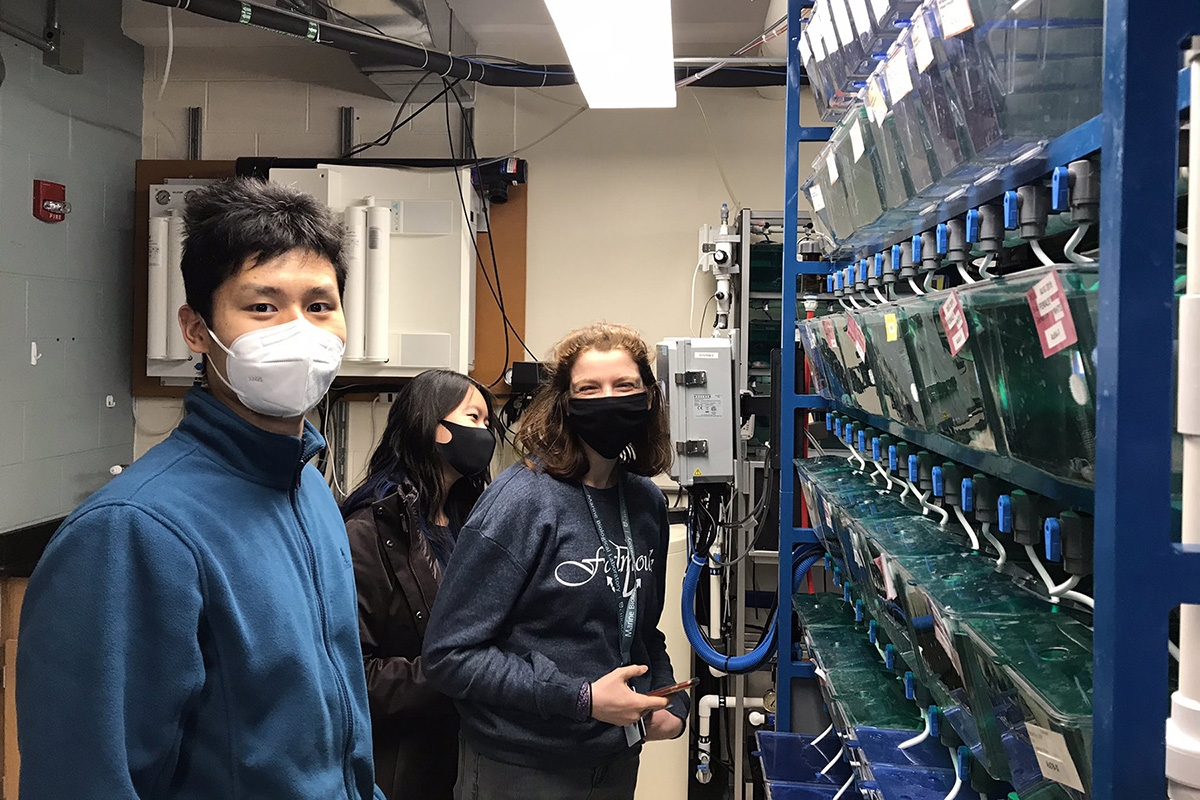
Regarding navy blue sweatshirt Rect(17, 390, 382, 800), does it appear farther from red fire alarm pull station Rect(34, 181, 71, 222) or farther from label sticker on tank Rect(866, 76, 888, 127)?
red fire alarm pull station Rect(34, 181, 71, 222)

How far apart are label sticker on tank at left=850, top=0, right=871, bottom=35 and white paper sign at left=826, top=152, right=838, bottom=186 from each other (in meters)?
0.25

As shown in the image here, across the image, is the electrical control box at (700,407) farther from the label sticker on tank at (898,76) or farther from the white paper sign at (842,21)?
the label sticker on tank at (898,76)

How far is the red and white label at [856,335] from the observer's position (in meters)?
1.72

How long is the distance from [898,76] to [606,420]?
94cm

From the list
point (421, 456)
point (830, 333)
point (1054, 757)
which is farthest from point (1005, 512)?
point (421, 456)

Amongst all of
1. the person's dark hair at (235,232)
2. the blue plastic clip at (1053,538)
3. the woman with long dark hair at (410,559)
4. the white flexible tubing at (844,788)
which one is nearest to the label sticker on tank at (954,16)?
the blue plastic clip at (1053,538)

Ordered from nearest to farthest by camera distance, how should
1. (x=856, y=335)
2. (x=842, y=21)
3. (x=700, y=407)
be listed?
1. (x=856, y=335)
2. (x=842, y=21)
3. (x=700, y=407)

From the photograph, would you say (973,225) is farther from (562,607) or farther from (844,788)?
(844,788)

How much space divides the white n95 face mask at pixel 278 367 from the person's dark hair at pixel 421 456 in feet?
3.68

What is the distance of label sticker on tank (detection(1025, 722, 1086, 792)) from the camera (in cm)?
91

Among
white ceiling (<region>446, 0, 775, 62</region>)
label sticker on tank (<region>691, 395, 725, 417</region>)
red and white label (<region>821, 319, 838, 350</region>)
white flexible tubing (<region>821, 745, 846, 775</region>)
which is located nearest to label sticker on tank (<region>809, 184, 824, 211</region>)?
red and white label (<region>821, 319, 838, 350</region>)

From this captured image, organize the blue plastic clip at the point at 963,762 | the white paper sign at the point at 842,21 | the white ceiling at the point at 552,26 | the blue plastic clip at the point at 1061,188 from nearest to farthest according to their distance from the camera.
→ the blue plastic clip at the point at 1061,188, the blue plastic clip at the point at 963,762, the white paper sign at the point at 842,21, the white ceiling at the point at 552,26

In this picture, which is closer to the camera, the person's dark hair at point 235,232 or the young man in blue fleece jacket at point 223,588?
the young man in blue fleece jacket at point 223,588

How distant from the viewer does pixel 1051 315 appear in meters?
0.93
